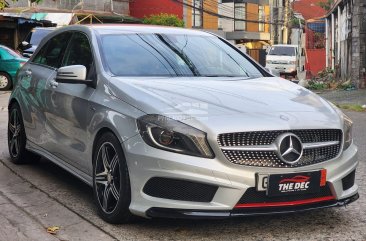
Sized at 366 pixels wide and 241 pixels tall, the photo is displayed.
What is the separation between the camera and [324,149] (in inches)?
164

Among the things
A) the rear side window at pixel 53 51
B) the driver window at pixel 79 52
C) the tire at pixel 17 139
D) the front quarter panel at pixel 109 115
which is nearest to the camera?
the front quarter panel at pixel 109 115

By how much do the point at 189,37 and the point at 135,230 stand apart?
2201 millimetres

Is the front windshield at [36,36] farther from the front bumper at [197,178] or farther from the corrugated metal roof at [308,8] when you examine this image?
the corrugated metal roof at [308,8]

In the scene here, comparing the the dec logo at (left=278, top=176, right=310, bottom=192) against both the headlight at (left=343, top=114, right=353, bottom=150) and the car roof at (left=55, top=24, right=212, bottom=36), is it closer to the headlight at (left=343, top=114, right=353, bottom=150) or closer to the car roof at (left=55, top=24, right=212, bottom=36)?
the headlight at (left=343, top=114, right=353, bottom=150)

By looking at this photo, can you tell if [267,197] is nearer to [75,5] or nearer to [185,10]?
[75,5]

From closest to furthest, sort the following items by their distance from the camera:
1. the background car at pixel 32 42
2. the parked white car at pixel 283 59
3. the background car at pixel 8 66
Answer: the background car at pixel 8 66, the background car at pixel 32 42, the parked white car at pixel 283 59

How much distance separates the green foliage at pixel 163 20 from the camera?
38.6 metres

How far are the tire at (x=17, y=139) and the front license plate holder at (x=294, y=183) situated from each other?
11.6 feet

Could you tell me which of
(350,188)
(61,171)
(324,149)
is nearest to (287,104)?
(324,149)

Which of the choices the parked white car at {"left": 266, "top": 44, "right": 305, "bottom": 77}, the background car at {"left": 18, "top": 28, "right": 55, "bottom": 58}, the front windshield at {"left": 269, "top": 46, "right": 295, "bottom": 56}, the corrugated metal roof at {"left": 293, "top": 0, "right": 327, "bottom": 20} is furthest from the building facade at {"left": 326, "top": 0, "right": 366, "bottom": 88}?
the corrugated metal roof at {"left": 293, "top": 0, "right": 327, "bottom": 20}

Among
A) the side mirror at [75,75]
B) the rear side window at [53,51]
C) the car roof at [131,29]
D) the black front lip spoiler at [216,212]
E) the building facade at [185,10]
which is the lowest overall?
the black front lip spoiler at [216,212]

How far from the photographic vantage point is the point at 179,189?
12.9 ft

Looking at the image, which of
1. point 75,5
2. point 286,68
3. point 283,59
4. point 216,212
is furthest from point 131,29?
point 75,5

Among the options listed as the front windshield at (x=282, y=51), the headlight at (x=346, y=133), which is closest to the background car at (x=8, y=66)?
the headlight at (x=346, y=133)
